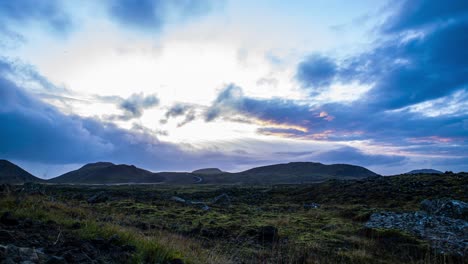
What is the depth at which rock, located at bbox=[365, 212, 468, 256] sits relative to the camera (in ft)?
36.4

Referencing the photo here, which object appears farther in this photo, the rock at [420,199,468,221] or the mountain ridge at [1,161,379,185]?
the mountain ridge at [1,161,379,185]

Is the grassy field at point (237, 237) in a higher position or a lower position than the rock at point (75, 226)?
lower

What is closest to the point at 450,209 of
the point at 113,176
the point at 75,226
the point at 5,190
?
the point at 75,226

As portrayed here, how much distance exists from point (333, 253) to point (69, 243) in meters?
8.78

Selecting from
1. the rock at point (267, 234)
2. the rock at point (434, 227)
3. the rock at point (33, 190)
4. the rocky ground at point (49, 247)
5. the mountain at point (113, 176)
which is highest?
the rocky ground at point (49, 247)

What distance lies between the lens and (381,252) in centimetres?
1112

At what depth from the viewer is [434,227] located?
14055 mm

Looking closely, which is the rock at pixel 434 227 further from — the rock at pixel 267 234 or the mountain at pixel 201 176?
the mountain at pixel 201 176

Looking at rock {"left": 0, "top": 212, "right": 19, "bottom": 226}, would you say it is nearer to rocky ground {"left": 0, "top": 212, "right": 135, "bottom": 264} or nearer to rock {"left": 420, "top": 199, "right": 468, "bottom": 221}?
rocky ground {"left": 0, "top": 212, "right": 135, "bottom": 264}

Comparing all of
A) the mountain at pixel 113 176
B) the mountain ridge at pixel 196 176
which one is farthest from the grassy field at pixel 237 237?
the mountain at pixel 113 176

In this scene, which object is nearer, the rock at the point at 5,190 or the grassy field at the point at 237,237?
the grassy field at the point at 237,237

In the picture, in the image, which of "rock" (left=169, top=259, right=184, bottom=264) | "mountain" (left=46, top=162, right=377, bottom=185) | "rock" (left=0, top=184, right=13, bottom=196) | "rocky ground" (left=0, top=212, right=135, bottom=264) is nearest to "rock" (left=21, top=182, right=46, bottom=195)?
"rock" (left=0, top=184, right=13, bottom=196)

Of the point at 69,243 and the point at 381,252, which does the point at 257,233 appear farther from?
the point at 69,243

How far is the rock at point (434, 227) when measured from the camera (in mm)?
11090
